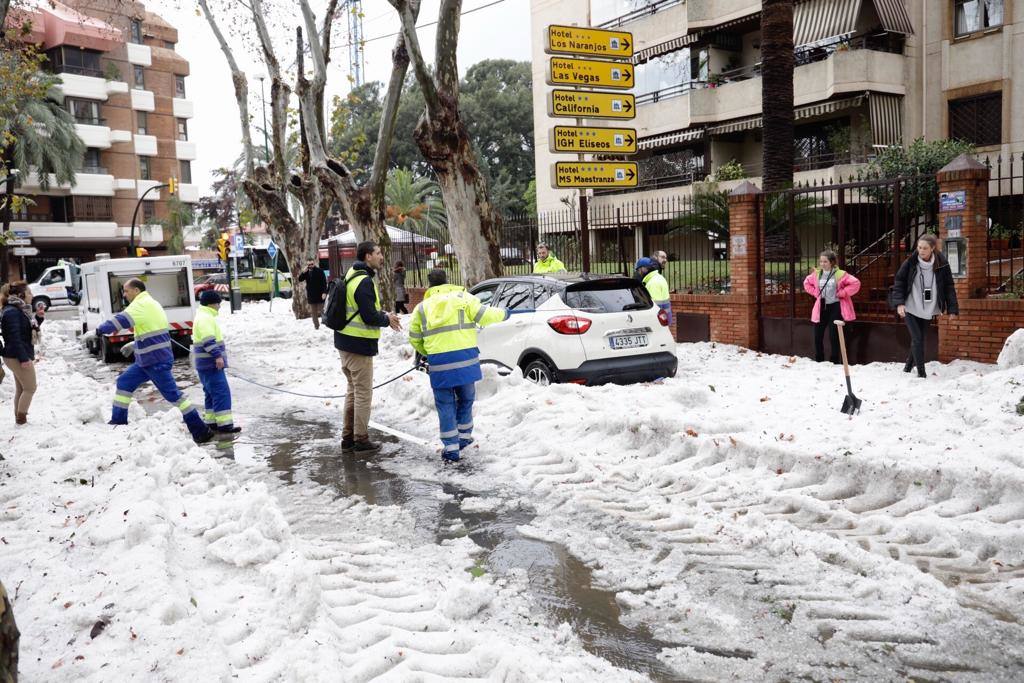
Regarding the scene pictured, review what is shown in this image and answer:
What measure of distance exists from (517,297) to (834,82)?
18.9 metres

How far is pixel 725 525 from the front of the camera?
224 inches

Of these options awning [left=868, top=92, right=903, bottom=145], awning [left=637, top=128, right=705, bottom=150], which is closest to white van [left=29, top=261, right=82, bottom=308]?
awning [left=637, top=128, right=705, bottom=150]

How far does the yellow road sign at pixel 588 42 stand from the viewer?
48.3 ft

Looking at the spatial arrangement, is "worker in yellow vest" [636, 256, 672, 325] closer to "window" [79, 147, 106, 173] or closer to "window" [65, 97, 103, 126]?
"window" [79, 147, 106, 173]

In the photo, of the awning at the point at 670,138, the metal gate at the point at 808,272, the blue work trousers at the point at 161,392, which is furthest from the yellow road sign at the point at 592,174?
the awning at the point at 670,138

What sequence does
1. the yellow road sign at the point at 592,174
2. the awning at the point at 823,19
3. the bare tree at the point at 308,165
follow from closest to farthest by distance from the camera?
1. the yellow road sign at the point at 592,174
2. the bare tree at the point at 308,165
3. the awning at the point at 823,19

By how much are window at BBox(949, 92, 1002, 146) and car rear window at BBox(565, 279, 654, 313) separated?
63.1 feet

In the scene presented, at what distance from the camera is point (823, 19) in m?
26.7

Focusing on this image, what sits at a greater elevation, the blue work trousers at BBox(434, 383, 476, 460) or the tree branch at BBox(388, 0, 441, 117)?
the tree branch at BBox(388, 0, 441, 117)

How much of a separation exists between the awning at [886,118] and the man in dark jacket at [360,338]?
22.2m

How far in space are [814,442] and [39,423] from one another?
27.5ft

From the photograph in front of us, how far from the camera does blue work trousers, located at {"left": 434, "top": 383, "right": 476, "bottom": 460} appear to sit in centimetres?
791

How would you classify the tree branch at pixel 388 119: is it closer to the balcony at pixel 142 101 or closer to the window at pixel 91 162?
the window at pixel 91 162

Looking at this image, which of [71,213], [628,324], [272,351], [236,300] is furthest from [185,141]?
[628,324]
